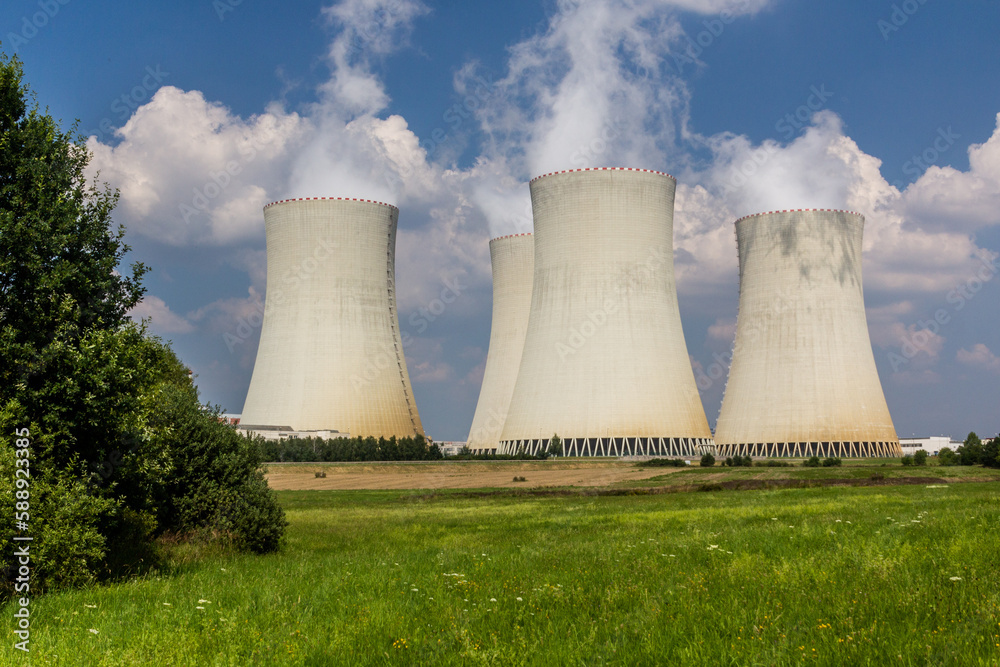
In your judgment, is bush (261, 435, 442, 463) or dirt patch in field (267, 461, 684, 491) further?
bush (261, 435, 442, 463)

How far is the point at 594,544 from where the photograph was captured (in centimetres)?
918

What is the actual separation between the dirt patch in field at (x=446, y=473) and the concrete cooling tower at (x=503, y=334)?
31.5 ft

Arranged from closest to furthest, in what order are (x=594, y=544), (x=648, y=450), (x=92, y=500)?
1. (x=92, y=500)
2. (x=594, y=544)
3. (x=648, y=450)

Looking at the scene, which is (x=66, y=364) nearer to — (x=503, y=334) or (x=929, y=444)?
(x=503, y=334)

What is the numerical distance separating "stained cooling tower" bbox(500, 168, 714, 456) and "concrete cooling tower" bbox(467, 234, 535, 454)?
365 inches

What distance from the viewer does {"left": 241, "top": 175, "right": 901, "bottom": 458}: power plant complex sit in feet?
123

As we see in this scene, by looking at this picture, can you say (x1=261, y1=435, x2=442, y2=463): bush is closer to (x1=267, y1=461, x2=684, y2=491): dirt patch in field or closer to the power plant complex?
the power plant complex

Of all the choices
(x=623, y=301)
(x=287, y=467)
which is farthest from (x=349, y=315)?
(x=623, y=301)

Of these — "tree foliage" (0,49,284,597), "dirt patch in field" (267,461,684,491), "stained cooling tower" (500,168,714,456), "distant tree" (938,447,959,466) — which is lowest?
"dirt patch in field" (267,461,684,491)

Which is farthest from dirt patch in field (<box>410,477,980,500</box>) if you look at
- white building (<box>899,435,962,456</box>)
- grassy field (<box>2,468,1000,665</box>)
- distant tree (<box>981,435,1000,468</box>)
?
white building (<box>899,435,962,456</box>)

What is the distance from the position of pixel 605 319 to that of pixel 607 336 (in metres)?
0.76

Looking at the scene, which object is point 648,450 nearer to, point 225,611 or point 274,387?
point 274,387

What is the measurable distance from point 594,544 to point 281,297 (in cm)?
3418

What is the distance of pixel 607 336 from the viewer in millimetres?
37594
